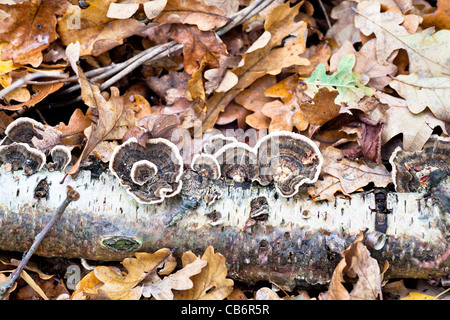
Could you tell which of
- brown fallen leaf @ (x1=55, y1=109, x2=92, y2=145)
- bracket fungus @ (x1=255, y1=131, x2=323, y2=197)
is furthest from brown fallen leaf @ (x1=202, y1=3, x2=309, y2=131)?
brown fallen leaf @ (x1=55, y1=109, x2=92, y2=145)

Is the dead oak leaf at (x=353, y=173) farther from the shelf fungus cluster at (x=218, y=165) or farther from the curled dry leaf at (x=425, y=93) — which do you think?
the curled dry leaf at (x=425, y=93)

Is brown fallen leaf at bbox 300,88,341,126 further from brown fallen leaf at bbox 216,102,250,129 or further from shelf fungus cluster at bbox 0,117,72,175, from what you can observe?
shelf fungus cluster at bbox 0,117,72,175

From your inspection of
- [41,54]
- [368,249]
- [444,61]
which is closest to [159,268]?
[368,249]

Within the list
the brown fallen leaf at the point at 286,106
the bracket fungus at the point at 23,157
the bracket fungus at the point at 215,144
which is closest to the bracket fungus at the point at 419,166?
the brown fallen leaf at the point at 286,106

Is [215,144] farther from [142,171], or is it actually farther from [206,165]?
[142,171]

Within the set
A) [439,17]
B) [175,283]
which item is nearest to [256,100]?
[175,283]
